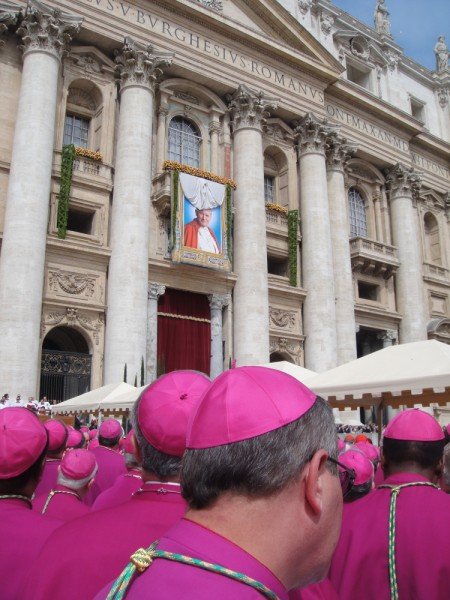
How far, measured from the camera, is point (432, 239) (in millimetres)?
31500

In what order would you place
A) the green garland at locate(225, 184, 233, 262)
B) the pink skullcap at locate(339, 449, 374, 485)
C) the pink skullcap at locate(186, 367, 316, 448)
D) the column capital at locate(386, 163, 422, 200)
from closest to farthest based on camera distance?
the pink skullcap at locate(186, 367, 316, 448) < the pink skullcap at locate(339, 449, 374, 485) < the green garland at locate(225, 184, 233, 262) < the column capital at locate(386, 163, 422, 200)

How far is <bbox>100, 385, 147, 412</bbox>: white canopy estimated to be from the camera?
1101 centimetres

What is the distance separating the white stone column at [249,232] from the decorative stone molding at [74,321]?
5.23m

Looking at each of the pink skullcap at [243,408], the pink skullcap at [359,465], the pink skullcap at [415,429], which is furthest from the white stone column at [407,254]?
the pink skullcap at [243,408]

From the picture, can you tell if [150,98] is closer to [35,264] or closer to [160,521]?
[35,264]

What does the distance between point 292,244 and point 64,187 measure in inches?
380

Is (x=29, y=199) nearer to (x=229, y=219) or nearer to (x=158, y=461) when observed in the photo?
(x=229, y=219)

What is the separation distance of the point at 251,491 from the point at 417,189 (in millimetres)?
31044

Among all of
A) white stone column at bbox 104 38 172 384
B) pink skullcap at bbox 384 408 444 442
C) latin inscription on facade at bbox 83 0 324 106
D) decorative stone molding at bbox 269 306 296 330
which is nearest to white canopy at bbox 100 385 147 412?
white stone column at bbox 104 38 172 384

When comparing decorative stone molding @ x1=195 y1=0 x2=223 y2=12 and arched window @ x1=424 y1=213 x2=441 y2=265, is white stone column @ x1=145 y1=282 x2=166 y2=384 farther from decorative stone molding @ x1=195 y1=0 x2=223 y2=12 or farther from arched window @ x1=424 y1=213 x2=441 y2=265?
arched window @ x1=424 y1=213 x2=441 y2=265

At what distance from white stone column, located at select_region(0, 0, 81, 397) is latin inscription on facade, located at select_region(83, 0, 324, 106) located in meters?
2.32

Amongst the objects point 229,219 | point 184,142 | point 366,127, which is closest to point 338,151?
point 366,127

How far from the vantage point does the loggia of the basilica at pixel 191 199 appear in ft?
59.2

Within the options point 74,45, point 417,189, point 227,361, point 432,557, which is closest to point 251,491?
point 432,557
